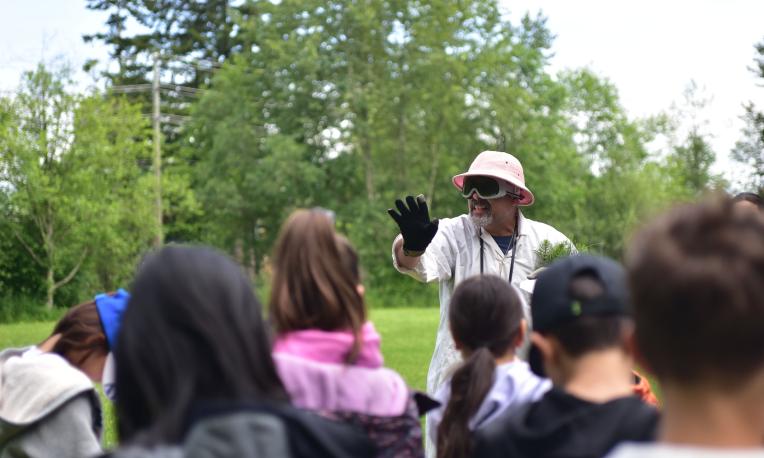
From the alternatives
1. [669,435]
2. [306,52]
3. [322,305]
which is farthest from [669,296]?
[306,52]

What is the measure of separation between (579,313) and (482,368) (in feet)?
2.85

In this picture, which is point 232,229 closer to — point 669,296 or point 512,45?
point 512,45

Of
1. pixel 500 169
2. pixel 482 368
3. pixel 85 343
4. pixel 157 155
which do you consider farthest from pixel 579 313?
pixel 157 155

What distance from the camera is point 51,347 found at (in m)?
3.93

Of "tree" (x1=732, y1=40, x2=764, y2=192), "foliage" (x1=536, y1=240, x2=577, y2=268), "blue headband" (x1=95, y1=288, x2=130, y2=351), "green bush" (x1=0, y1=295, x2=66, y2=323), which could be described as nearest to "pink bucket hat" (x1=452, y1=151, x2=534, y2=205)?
"foliage" (x1=536, y1=240, x2=577, y2=268)

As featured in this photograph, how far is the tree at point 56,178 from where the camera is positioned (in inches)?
1208

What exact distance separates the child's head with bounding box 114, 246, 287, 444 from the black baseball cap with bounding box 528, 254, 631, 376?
2.46 ft

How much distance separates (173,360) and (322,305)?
70 centimetres

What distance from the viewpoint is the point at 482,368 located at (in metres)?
3.42

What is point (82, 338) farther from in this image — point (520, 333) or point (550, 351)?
point (550, 351)

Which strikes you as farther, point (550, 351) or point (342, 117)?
point (342, 117)

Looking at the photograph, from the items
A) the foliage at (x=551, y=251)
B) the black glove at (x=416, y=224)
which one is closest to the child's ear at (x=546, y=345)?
A: the black glove at (x=416, y=224)

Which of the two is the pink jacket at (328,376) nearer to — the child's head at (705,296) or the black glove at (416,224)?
the child's head at (705,296)

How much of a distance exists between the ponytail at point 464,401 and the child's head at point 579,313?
0.72m
